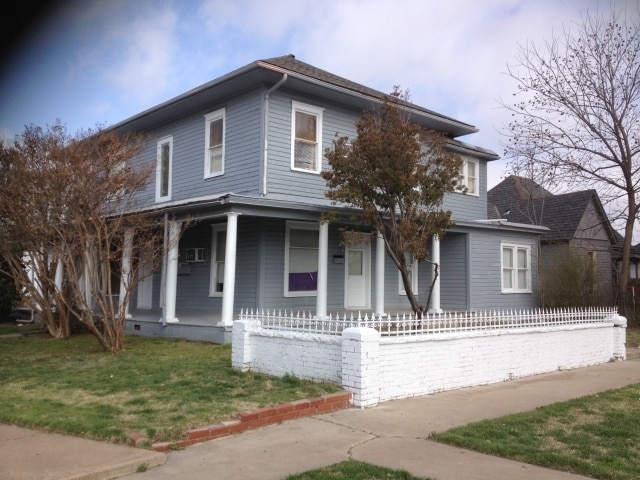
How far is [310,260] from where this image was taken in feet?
51.4

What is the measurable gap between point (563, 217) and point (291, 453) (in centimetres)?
2453

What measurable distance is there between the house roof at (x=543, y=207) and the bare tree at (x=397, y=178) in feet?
48.9

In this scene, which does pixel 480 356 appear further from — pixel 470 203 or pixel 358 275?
pixel 470 203

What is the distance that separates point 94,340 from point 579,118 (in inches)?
664

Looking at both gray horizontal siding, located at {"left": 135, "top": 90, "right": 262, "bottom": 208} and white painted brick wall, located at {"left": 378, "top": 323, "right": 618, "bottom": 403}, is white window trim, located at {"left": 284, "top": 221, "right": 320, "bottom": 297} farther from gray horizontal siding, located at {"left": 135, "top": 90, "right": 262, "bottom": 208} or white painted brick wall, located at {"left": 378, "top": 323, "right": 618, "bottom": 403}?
white painted brick wall, located at {"left": 378, "top": 323, "right": 618, "bottom": 403}

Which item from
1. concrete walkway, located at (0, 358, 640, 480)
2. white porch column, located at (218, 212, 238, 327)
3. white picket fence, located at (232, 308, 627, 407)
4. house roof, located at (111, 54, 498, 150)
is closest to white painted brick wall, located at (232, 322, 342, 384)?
white picket fence, located at (232, 308, 627, 407)

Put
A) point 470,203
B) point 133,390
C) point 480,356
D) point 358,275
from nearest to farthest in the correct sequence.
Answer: point 133,390
point 480,356
point 358,275
point 470,203

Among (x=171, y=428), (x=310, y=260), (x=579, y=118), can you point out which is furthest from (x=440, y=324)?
(x=579, y=118)

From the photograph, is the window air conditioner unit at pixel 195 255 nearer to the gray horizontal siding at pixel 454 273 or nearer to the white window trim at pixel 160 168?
the white window trim at pixel 160 168

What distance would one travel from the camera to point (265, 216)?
43.6 feet

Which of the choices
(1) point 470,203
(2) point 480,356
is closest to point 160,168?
(1) point 470,203

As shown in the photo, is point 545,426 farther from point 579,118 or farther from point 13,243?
point 579,118

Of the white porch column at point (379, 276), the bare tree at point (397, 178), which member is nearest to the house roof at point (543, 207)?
the white porch column at point (379, 276)

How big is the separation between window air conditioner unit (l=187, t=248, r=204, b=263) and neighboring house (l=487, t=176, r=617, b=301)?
Result: 494 inches
